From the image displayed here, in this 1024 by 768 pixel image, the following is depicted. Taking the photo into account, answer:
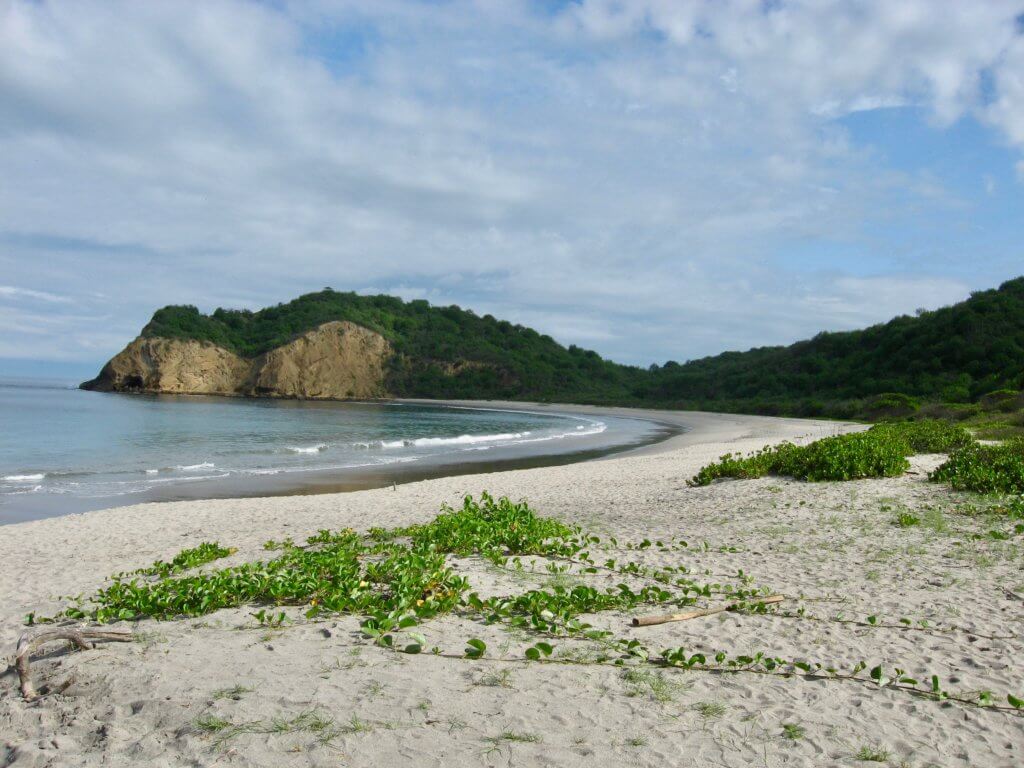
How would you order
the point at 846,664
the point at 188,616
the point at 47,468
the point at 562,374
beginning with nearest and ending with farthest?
1. the point at 846,664
2. the point at 188,616
3. the point at 47,468
4. the point at 562,374

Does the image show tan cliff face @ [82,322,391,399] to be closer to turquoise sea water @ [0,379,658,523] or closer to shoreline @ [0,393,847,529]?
turquoise sea water @ [0,379,658,523]

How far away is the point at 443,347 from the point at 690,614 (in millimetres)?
93260

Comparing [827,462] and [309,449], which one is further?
[309,449]

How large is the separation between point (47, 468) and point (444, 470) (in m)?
11.0

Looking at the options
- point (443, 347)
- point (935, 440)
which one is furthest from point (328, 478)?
point (443, 347)

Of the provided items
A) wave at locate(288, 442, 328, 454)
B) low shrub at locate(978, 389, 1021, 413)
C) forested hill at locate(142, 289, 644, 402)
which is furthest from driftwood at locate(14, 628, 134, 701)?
forested hill at locate(142, 289, 644, 402)

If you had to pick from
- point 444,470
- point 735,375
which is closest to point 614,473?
point 444,470

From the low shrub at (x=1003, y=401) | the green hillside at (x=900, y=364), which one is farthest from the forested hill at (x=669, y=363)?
the low shrub at (x=1003, y=401)

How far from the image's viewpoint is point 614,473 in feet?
55.2

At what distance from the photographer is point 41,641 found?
170 inches

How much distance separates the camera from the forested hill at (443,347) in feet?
289

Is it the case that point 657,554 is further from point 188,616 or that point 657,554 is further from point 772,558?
point 188,616

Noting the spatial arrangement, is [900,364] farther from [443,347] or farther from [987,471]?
[443,347]

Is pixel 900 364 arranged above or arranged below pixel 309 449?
above
